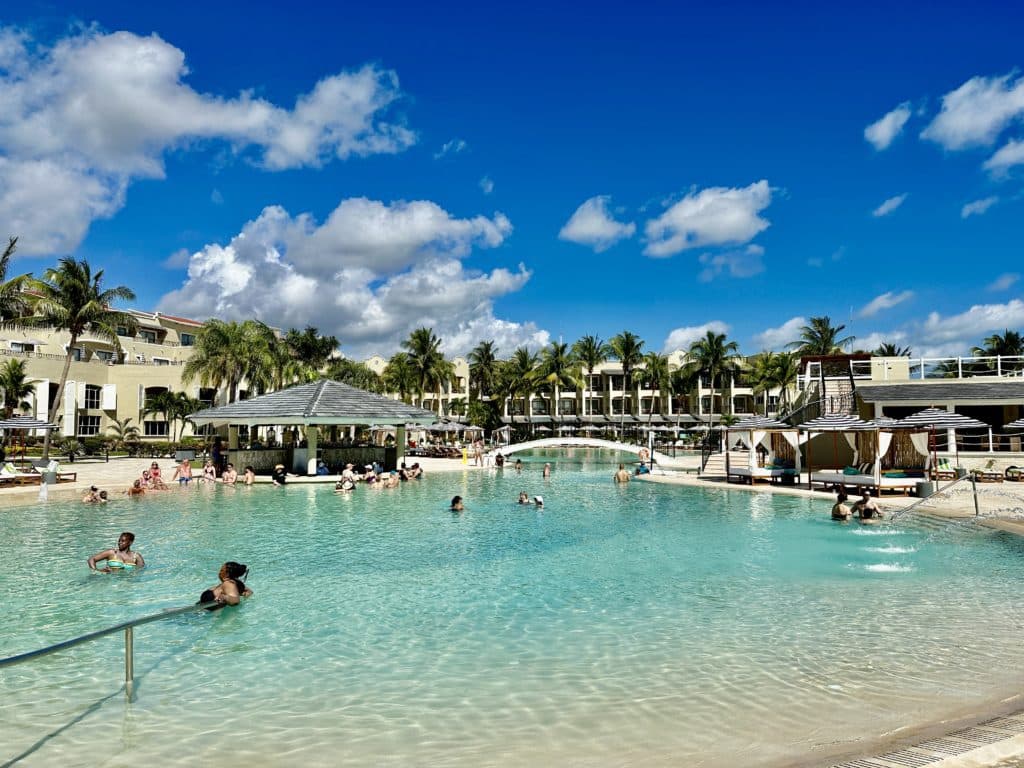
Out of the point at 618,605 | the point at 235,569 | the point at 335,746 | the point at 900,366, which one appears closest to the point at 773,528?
the point at 618,605

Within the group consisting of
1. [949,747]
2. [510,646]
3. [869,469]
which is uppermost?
[869,469]

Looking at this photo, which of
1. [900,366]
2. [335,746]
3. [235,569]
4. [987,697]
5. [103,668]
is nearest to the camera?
[335,746]

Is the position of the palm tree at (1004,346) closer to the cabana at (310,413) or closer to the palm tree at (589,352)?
the palm tree at (589,352)

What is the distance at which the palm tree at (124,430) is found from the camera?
50562 millimetres

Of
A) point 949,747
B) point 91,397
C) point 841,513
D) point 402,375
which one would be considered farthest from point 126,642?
point 402,375

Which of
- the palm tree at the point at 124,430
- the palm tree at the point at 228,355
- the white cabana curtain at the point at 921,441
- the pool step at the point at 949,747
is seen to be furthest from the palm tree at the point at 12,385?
the pool step at the point at 949,747

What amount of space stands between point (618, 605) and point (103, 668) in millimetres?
6492

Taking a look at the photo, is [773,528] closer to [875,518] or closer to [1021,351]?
[875,518]

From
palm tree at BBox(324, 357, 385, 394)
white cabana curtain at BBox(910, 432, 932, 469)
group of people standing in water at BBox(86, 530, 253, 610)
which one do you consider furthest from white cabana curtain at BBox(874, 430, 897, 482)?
palm tree at BBox(324, 357, 385, 394)

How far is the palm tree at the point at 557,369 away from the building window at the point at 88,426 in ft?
132

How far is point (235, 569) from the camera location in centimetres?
1014

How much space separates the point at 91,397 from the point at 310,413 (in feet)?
99.4

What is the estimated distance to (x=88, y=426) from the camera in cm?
5028

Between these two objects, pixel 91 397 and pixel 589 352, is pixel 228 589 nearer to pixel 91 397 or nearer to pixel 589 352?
pixel 91 397
